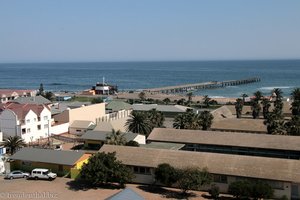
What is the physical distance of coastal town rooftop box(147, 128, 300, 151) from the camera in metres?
51.4

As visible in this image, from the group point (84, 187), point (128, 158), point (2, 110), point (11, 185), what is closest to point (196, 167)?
point (128, 158)

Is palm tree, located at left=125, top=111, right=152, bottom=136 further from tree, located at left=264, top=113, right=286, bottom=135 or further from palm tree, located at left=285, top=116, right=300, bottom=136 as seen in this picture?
palm tree, located at left=285, top=116, right=300, bottom=136

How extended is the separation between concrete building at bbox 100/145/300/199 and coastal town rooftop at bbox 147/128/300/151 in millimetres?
9882

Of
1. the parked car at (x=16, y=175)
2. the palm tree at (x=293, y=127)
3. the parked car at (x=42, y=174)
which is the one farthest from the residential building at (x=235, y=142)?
the parked car at (x=16, y=175)

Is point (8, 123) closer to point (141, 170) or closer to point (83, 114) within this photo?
point (83, 114)

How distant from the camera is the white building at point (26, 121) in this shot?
65750 millimetres

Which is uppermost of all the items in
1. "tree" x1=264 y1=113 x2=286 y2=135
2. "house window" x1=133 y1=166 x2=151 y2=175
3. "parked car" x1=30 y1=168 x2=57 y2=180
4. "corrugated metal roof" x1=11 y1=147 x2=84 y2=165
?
"tree" x1=264 y1=113 x2=286 y2=135

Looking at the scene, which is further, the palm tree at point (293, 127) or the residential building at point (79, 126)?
the residential building at point (79, 126)

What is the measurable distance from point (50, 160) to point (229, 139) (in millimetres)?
23053

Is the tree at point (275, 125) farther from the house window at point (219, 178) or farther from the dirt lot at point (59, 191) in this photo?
the dirt lot at point (59, 191)

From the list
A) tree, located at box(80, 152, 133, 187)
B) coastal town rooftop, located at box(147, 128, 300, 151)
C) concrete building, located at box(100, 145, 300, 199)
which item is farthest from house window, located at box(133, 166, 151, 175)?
coastal town rooftop, located at box(147, 128, 300, 151)

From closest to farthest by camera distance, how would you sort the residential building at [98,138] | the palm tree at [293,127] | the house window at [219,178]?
the house window at [219,178] → the palm tree at [293,127] → the residential building at [98,138]

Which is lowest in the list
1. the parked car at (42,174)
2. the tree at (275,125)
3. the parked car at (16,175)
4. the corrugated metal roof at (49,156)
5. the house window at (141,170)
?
the parked car at (16,175)

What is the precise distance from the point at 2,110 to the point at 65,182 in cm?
2937
